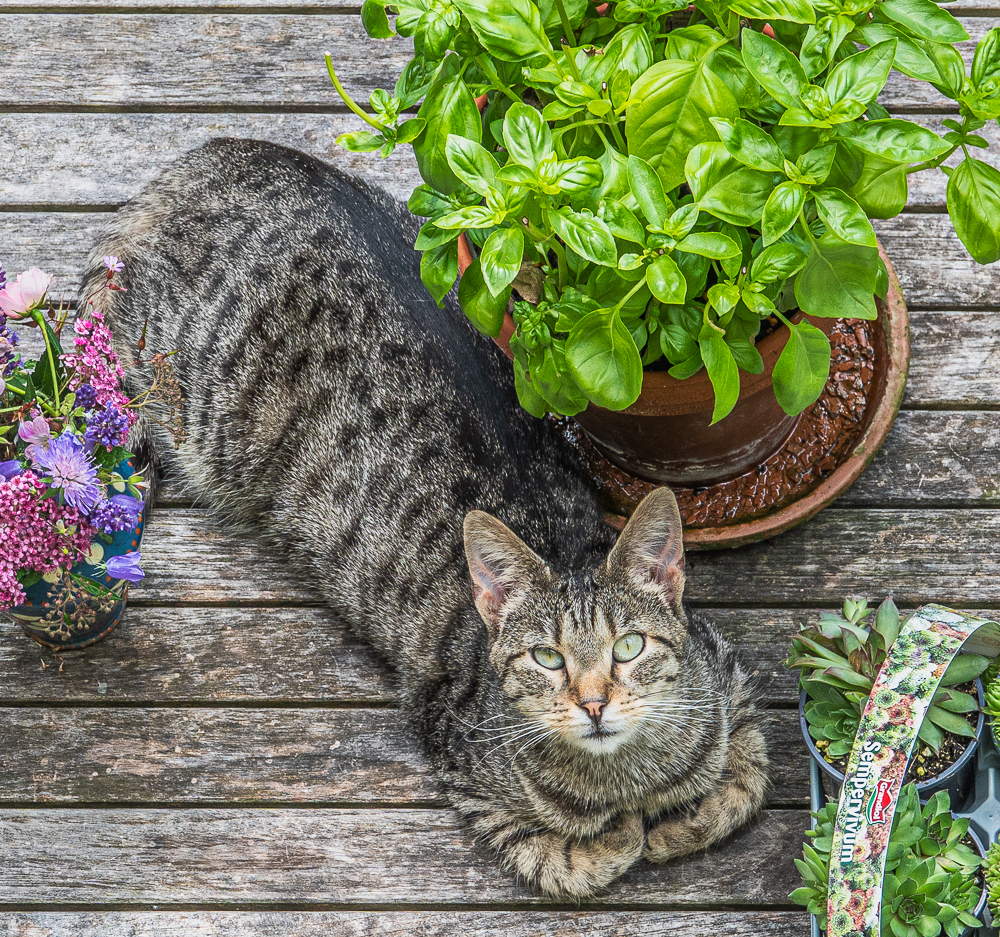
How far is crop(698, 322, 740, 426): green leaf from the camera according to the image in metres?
1.31

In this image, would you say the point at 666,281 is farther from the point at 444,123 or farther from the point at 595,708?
the point at 595,708

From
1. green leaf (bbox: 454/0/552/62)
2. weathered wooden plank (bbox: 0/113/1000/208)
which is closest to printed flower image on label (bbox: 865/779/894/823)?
green leaf (bbox: 454/0/552/62)

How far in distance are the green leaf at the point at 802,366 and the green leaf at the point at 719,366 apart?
9 centimetres

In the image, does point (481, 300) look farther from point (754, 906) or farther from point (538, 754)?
point (754, 906)

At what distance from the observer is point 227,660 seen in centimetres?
205

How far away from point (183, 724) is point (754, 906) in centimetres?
118

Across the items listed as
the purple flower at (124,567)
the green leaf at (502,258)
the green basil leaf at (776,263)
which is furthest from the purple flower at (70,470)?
the green basil leaf at (776,263)

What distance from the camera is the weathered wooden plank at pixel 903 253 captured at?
7.16 ft

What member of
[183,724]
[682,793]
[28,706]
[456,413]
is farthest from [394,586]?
[28,706]

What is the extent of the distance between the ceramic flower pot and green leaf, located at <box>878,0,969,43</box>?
53.0 inches

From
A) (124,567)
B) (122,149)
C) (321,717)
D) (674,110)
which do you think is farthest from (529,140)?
(122,149)

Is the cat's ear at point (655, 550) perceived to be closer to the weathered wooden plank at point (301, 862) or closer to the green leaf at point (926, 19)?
the weathered wooden plank at point (301, 862)

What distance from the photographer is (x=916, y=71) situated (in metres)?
→ 1.24

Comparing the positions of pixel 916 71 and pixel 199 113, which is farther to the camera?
pixel 199 113
